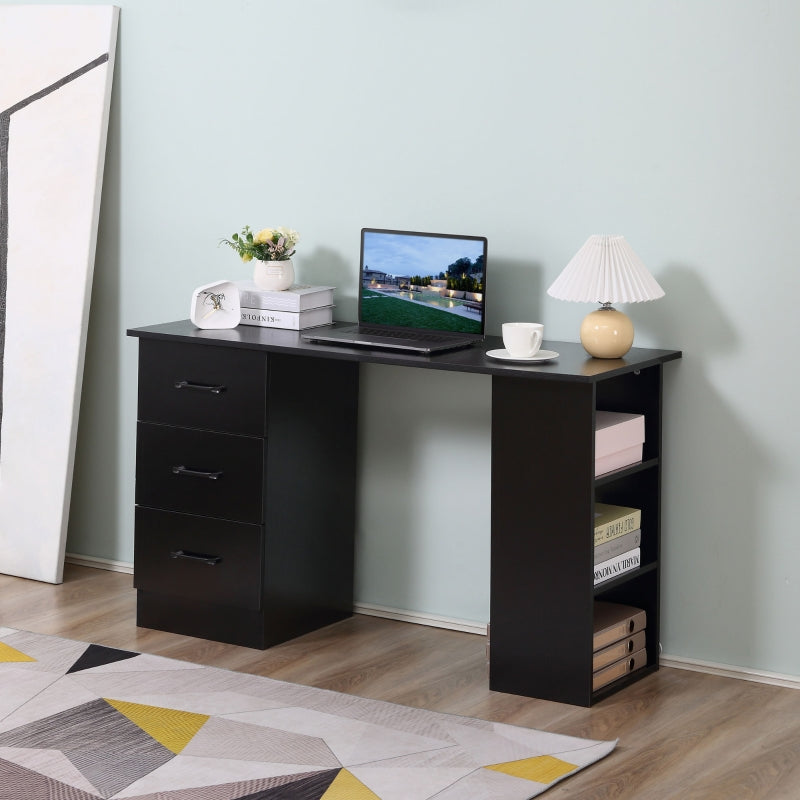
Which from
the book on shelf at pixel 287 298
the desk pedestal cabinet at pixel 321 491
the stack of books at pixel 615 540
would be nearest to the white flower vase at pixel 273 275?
the book on shelf at pixel 287 298

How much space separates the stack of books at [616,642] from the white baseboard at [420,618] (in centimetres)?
40

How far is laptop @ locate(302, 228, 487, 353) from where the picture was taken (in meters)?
3.20

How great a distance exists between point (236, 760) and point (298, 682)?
0.47 meters

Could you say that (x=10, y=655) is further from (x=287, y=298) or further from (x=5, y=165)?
(x=5, y=165)

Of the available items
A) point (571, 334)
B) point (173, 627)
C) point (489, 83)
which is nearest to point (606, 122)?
point (489, 83)

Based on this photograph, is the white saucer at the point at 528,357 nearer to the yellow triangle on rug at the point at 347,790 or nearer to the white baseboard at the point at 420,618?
the white baseboard at the point at 420,618

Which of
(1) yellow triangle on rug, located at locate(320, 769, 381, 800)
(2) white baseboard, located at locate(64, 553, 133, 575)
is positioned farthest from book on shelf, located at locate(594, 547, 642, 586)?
(2) white baseboard, located at locate(64, 553, 133, 575)

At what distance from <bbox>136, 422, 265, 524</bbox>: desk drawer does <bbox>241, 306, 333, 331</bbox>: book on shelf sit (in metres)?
0.34

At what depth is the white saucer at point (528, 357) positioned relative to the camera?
2.92m

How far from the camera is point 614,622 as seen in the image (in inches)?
119

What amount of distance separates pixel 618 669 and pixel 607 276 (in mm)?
924

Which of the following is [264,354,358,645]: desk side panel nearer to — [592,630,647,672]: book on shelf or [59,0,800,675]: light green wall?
[59,0,800,675]: light green wall

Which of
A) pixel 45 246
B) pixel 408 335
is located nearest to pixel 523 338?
pixel 408 335

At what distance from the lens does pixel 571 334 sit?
10.6ft
